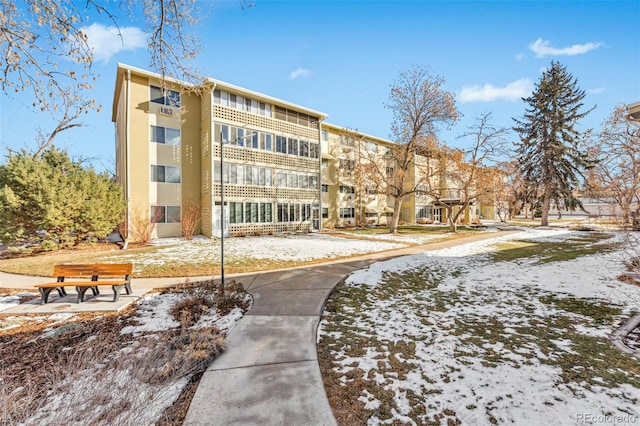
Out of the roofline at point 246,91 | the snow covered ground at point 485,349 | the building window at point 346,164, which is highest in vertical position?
the roofline at point 246,91

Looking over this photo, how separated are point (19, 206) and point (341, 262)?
1590 cm

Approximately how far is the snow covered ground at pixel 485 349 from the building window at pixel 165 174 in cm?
1727

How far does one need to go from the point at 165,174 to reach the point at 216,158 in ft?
12.8

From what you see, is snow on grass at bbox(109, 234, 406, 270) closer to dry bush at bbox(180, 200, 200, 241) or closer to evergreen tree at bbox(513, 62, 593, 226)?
dry bush at bbox(180, 200, 200, 241)

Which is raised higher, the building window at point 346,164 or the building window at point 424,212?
the building window at point 346,164

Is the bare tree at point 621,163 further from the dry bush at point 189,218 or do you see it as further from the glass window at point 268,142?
the dry bush at point 189,218

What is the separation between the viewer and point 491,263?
12.5m

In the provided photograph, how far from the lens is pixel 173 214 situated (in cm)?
2036

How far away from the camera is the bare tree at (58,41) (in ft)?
14.1

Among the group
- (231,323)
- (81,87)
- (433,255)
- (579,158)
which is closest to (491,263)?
(433,255)

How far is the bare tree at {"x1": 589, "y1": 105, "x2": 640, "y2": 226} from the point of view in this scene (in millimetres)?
7812

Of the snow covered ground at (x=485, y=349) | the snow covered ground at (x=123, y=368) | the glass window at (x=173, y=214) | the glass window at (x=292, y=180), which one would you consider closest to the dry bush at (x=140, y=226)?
the glass window at (x=173, y=214)

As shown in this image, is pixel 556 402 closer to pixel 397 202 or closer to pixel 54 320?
pixel 54 320

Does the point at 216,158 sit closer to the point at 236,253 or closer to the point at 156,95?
the point at 156,95
